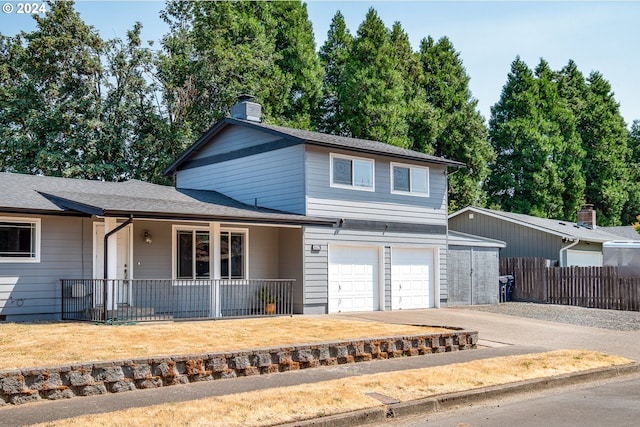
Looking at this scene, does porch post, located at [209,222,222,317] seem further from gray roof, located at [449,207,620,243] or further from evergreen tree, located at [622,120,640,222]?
evergreen tree, located at [622,120,640,222]

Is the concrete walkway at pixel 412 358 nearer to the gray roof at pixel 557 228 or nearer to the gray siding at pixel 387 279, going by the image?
the gray siding at pixel 387 279

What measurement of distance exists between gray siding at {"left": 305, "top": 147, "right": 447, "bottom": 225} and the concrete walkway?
10.3ft

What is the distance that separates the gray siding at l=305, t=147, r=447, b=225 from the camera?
68.1ft

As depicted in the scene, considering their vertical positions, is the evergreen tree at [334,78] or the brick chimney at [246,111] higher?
the evergreen tree at [334,78]

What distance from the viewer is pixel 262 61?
3519 cm

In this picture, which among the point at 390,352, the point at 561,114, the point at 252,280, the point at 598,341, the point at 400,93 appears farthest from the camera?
the point at 561,114

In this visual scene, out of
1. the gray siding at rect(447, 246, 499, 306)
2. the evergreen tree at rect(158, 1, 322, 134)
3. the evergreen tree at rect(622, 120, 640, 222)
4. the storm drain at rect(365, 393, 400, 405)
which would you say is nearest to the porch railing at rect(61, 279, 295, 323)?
the gray siding at rect(447, 246, 499, 306)

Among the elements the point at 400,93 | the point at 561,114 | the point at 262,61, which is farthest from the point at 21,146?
the point at 561,114

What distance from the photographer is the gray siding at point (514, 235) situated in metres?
30.7

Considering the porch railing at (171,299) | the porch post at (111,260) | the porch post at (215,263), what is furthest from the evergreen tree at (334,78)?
the porch post at (111,260)

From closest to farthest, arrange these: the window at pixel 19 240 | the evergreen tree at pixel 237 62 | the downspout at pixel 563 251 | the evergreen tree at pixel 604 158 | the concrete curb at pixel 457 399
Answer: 1. the concrete curb at pixel 457 399
2. the window at pixel 19 240
3. the downspout at pixel 563 251
4. the evergreen tree at pixel 237 62
5. the evergreen tree at pixel 604 158

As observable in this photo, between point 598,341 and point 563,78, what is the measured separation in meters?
43.5

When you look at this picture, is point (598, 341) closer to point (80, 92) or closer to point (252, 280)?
point (252, 280)

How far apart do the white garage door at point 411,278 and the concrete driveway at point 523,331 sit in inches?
29.5
